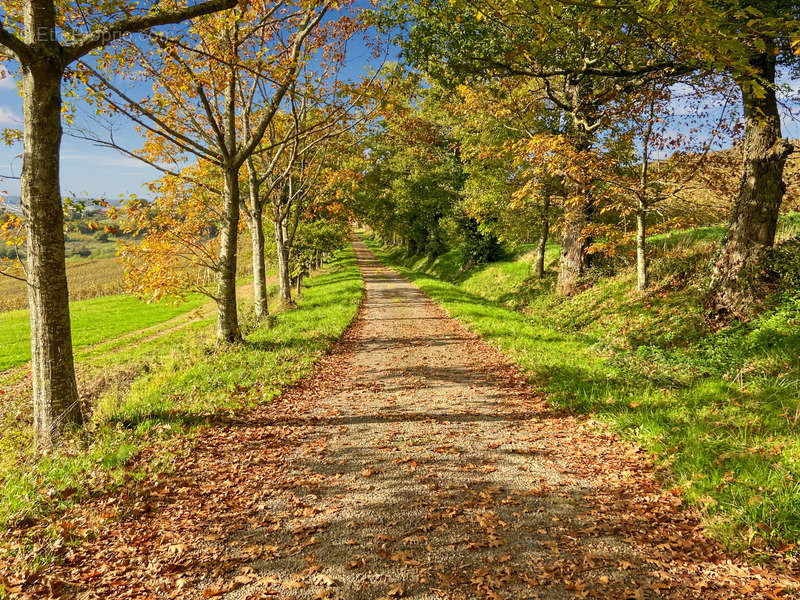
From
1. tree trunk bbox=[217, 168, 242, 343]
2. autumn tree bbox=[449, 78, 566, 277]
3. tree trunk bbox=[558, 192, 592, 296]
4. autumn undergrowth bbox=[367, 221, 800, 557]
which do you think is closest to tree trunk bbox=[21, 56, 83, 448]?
tree trunk bbox=[217, 168, 242, 343]

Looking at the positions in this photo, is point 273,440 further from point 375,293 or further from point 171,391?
point 375,293

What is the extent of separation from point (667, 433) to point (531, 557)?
3.06m

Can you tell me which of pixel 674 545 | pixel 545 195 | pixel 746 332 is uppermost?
pixel 545 195

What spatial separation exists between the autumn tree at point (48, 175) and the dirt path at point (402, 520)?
208cm

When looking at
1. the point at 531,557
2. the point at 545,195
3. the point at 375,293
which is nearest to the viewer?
the point at 531,557

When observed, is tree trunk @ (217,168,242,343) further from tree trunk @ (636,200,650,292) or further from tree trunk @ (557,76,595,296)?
tree trunk @ (636,200,650,292)

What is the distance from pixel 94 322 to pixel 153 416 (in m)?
33.7

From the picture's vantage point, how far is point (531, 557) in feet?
11.8

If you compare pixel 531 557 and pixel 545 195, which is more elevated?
pixel 545 195

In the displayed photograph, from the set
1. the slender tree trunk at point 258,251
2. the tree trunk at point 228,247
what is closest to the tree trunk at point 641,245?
the tree trunk at point 228,247

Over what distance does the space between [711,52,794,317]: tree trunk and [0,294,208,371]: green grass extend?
21.9 m

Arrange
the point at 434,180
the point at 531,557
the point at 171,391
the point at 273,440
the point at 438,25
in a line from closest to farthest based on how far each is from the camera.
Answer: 1. the point at 531,557
2. the point at 273,440
3. the point at 171,391
4. the point at 438,25
5. the point at 434,180

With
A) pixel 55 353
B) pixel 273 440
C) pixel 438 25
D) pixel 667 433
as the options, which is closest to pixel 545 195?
pixel 438 25

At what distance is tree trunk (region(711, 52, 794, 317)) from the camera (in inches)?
346
